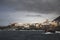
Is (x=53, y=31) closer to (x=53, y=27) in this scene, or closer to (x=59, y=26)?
(x=53, y=27)

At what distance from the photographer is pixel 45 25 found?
7481 centimetres

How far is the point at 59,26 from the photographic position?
7694cm

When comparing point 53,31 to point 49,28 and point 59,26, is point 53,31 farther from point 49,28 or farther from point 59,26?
point 59,26

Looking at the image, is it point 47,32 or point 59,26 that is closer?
point 47,32

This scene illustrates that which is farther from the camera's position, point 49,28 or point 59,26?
point 59,26

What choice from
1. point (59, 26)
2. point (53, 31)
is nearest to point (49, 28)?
point (53, 31)

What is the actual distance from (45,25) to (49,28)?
5.07 meters

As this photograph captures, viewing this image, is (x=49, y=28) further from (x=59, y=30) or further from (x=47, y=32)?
(x=59, y=30)

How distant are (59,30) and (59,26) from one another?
182 cm

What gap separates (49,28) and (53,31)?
1.95m

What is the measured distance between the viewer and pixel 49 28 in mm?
A: 69938

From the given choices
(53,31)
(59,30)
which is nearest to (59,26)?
(59,30)

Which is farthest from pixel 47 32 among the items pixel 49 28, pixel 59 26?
pixel 59 26

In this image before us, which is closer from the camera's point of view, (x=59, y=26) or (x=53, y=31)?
(x=53, y=31)
